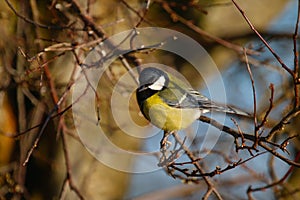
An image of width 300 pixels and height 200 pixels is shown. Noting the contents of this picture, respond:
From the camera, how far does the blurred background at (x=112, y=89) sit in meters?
2.76

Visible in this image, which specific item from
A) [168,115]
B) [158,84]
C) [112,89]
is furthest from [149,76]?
[112,89]

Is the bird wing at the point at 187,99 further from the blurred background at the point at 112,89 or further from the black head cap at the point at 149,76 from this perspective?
the blurred background at the point at 112,89

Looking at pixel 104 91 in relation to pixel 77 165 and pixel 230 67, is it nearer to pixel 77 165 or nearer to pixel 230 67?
pixel 77 165

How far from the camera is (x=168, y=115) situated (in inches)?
92.7

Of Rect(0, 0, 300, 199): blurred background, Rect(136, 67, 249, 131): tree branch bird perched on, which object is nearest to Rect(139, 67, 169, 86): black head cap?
Rect(136, 67, 249, 131): tree branch bird perched on

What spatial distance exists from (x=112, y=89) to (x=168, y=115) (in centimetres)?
87

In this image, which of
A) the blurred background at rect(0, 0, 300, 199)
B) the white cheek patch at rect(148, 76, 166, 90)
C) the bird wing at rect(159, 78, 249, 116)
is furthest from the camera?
the blurred background at rect(0, 0, 300, 199)

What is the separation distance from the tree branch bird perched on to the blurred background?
24 cm

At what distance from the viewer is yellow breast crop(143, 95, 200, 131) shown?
2.32 meters

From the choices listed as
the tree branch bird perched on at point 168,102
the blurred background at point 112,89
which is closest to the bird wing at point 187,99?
the tree branch bird perched on at point 168,102

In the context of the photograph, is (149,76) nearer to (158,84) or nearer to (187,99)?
(158,84)

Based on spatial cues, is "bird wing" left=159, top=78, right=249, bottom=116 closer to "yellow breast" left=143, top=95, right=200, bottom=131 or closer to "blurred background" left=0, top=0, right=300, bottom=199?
"yellow breast" left=143, top=95, right=200, bottom=131

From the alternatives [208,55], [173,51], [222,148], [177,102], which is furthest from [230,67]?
[177,102]

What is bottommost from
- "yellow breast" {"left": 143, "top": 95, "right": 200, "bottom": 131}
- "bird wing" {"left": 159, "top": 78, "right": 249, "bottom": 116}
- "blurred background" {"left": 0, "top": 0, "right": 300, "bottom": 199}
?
"yellow breast" {"left": 143, "top": 95, "right": 200, "bottom": 131}
